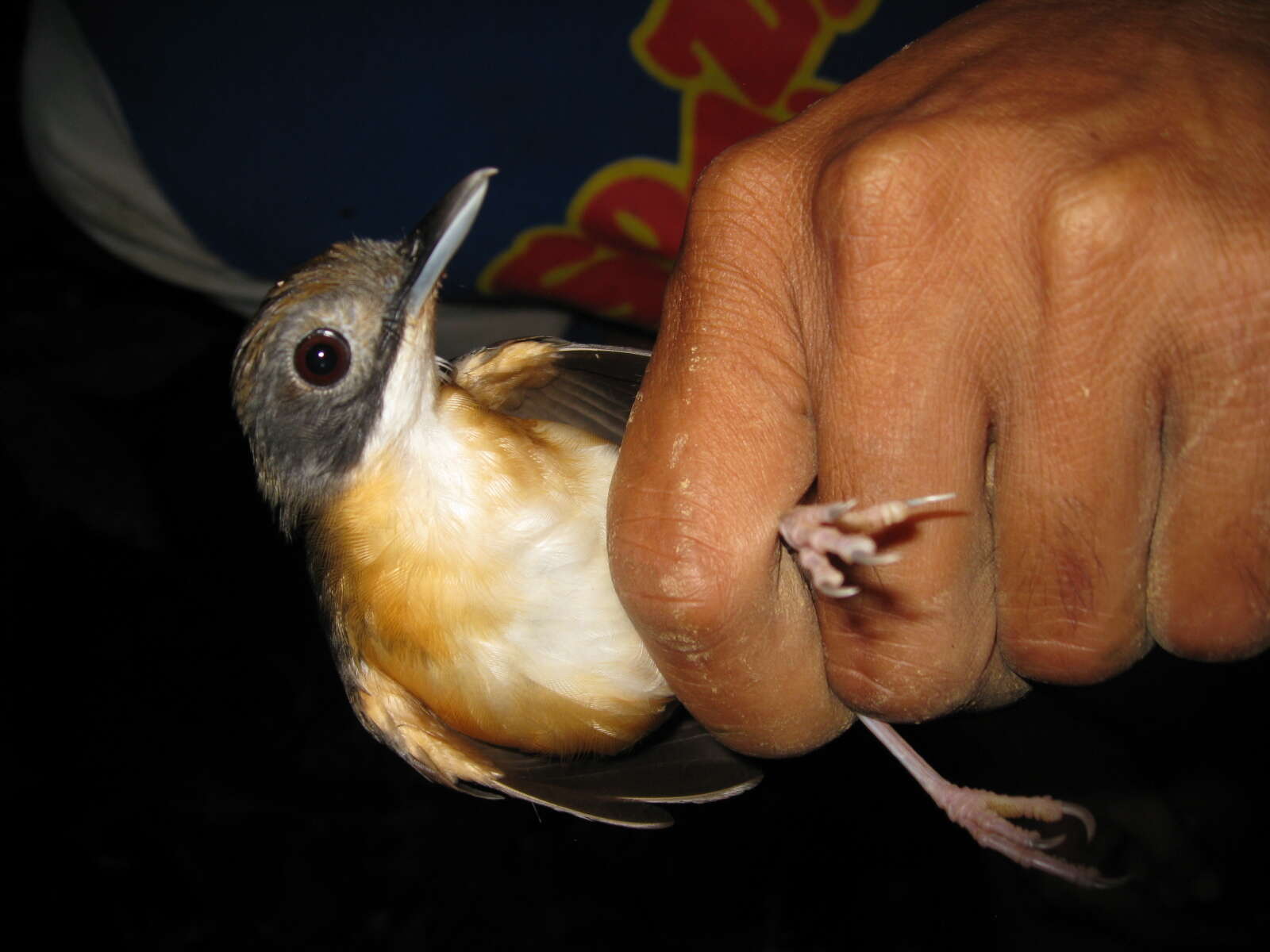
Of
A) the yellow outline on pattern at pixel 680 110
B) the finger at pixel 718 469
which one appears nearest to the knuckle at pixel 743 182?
the finger at pixel 718 469

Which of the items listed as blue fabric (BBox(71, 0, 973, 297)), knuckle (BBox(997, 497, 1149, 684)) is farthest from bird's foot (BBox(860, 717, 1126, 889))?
blue fabric (BBox(71, 0, 973, 297))

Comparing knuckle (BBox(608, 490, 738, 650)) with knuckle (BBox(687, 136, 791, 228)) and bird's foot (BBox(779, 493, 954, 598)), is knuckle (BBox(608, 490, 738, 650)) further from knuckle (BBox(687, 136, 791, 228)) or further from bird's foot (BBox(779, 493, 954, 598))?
knuckle (BBox(687, 136, 791, 228))

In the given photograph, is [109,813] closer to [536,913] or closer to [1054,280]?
[536,913]

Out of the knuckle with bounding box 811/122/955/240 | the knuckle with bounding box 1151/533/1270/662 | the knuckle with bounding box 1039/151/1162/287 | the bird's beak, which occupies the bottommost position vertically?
the knuckle with bounding box 1151/533/1270/662

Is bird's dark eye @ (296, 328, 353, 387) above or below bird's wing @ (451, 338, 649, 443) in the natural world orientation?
above

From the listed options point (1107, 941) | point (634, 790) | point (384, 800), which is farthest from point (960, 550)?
point (384, 800)

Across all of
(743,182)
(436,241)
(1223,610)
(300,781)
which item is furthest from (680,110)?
(300,781)

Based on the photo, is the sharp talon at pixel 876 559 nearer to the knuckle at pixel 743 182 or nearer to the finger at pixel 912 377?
the finger at pixel 912 377

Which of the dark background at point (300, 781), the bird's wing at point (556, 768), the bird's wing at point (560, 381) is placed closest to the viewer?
the bird's wing at point (556, 768)

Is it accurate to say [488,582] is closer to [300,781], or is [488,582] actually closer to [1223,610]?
[1223,610]
